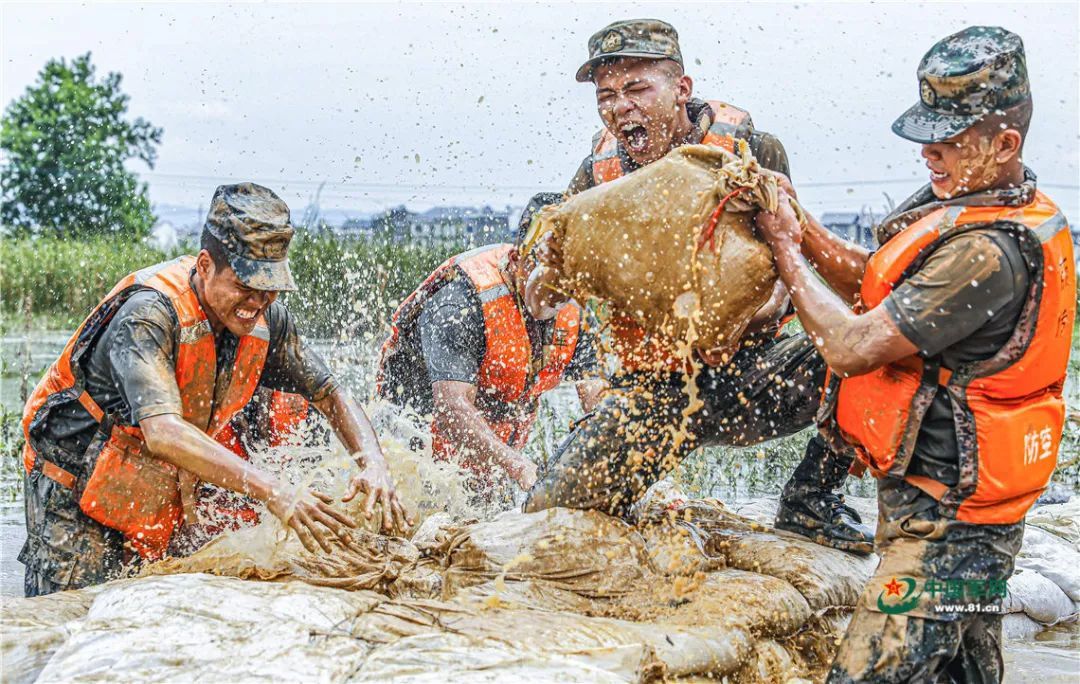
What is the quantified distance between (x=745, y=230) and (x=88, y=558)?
2.72 m

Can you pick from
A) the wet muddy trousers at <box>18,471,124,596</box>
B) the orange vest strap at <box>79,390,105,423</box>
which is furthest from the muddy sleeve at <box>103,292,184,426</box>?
the wet muddy trousers at <box>18,471,124,596</box>

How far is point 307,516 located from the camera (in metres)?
3.75

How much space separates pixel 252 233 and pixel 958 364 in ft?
8.08

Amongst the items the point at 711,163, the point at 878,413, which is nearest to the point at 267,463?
the point at 711,163

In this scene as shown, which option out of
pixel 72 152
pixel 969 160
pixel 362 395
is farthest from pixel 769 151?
pixel 72 152

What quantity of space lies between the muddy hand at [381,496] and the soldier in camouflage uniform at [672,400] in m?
0.53

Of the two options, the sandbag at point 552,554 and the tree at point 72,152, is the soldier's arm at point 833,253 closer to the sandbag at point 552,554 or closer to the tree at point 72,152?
the sandbag at point 552,554

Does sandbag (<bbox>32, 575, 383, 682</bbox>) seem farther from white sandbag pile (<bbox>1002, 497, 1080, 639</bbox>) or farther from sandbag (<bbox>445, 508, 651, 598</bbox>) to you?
white sandbag pile (<bbox>1002, 497, 1080, 639</bbox>)

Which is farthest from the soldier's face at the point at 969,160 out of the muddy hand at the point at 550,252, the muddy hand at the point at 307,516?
the muddy hand at the point at 307,516

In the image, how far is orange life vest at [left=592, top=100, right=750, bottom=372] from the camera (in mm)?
4227

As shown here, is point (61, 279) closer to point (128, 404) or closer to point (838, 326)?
point (128, 404)

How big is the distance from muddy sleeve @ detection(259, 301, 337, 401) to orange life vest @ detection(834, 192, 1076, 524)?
2.29 metres

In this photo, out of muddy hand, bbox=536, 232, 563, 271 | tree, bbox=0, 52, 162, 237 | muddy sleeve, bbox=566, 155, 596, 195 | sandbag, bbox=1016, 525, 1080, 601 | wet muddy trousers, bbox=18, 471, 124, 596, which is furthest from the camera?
tree, bbox=0, 52, 162, 237

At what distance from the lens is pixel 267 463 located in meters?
4.89
